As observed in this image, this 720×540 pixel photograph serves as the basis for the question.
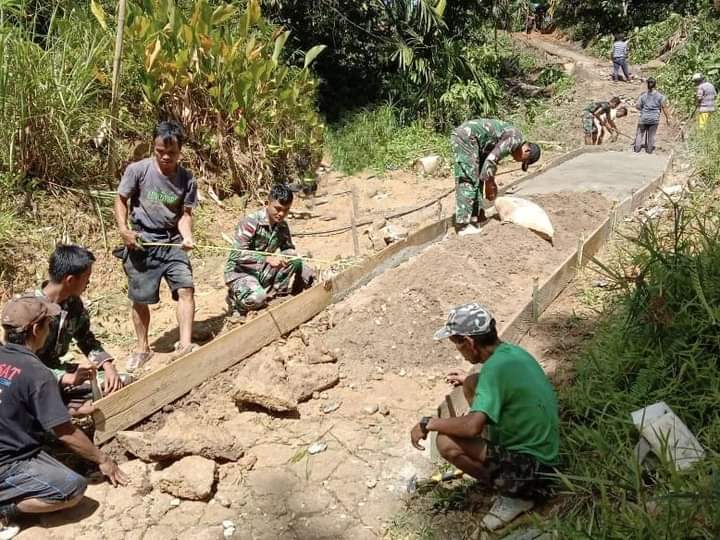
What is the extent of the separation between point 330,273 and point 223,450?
229cm

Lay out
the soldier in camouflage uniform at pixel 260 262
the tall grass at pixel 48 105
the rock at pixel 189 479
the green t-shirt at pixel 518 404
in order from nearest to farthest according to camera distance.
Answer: the green t-shirt at pixel 518 404 < the rock at pixel 189 479 < the soldier in camouflage uniform at pixel 260 262 < the tall grass at pixel 48 105

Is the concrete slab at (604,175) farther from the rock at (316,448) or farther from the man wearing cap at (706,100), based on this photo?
the rock at (316,448)

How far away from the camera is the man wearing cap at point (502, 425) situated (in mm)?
2660

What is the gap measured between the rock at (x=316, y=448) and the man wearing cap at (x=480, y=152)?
358cm

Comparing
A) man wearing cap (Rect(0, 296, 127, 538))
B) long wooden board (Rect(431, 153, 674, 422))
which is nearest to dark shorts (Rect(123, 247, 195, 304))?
man wearing cap (Rect(0, 296, 127, 538))

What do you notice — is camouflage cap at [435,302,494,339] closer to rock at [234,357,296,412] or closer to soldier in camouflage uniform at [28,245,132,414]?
rock at [234,357,296,412]

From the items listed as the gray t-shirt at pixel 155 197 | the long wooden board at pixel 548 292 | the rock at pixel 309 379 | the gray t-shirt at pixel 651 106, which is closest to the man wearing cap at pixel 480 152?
the long wooden board at pixel 548 292

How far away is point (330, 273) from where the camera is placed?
5469 millimetres

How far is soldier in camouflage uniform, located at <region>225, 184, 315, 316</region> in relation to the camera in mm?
4930

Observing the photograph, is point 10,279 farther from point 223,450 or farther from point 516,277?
point 516,277

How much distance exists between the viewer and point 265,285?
16.9ft

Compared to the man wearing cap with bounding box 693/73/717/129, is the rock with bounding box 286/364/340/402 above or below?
below

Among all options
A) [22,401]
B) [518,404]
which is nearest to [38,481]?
[22,401]

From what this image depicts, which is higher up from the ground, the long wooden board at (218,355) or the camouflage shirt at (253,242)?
the camouflage shirt at (253,242)
